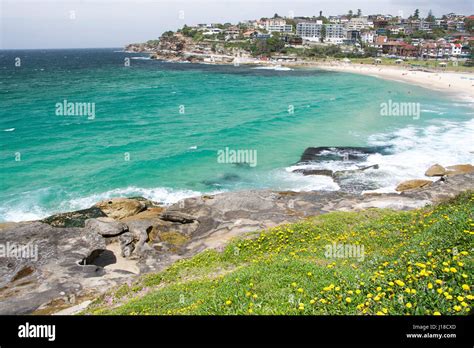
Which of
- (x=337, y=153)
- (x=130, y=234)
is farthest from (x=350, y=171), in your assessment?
(x=130, y=234)

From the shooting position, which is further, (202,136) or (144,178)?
(202,136)

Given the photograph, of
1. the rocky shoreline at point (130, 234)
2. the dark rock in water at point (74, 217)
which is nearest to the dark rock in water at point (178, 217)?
the rocky shoreline at point (130, 234)

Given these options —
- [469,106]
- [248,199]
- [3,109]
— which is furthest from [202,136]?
[469,106]

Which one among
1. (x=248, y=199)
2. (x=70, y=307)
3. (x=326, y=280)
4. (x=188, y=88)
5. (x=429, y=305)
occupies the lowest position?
(x=70, y=307)

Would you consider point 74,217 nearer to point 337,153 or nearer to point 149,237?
point 149,237

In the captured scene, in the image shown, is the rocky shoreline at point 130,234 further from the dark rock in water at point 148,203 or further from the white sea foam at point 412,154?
the white sea foam at point 412,154

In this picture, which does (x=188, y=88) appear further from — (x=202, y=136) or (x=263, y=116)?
(x=202, y=136)
